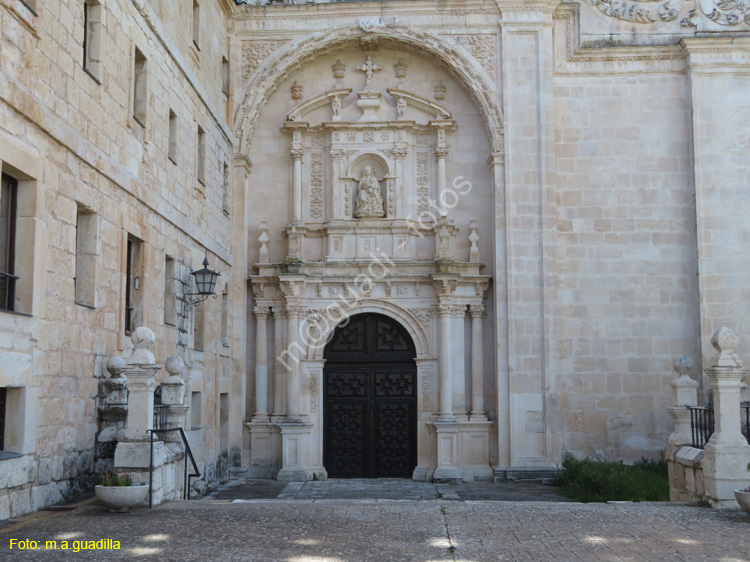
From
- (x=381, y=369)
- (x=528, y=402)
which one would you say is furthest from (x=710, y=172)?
(x=381, y=369)

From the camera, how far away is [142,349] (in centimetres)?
908

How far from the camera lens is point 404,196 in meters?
17.0

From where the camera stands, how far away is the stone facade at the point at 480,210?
16.0 meters

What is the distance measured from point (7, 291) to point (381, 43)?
10.5 m

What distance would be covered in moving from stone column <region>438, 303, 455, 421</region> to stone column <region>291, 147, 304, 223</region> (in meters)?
3.21

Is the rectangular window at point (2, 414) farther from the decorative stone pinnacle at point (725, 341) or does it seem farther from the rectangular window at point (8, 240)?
the decorative stone pinnacle at point (725, 341)

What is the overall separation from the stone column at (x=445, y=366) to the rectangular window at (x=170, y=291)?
5303 millimetres

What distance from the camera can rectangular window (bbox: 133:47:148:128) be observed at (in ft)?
38.3

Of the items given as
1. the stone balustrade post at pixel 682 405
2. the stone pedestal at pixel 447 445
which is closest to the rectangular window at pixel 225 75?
the stone pedestal at pixel 447 445

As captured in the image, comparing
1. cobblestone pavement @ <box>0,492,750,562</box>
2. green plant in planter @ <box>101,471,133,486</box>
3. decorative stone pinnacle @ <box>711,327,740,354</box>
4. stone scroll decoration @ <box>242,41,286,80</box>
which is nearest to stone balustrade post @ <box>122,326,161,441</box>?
green plant in planter @ <box>101,471,133,486</box>

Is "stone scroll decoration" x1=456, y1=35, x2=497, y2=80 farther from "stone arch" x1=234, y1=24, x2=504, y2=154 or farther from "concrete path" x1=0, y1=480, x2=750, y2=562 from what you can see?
"concrete path" x1=0, y1=480, x2=750, y2=562

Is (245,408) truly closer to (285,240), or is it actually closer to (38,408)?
(285,240)

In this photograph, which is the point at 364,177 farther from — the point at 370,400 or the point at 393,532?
the point at 393,532

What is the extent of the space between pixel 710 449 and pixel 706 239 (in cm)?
717
